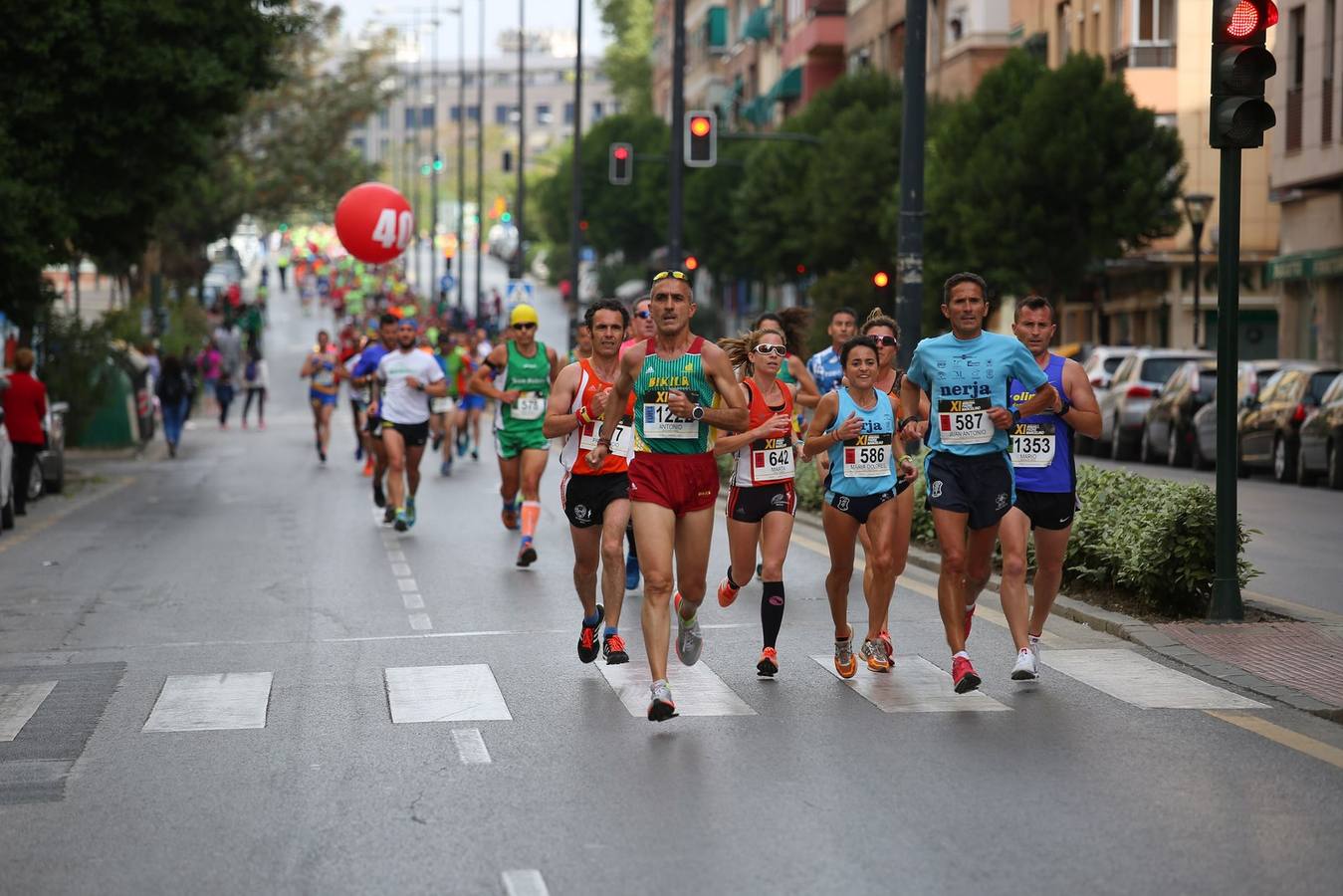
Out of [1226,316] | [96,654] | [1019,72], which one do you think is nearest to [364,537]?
[96,654]

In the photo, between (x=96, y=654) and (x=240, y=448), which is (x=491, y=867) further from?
(x=240, y=448)

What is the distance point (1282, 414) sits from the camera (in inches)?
1121

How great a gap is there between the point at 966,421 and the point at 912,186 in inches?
397

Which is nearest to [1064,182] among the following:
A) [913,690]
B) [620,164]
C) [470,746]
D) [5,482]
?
[620,164]

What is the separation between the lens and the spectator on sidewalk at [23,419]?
23.1 m

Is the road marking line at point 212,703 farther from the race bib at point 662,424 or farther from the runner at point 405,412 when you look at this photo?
the runner at point 405,412

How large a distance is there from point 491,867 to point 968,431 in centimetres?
415

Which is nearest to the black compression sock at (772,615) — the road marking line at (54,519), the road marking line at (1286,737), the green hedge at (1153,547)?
the road marking line at (1286,737)

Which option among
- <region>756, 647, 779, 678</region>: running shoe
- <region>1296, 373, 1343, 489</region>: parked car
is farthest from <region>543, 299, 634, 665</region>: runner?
<region>1296, 373, 1343, 489</region>: parked car

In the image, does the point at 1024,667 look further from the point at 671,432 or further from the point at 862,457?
the point at 671,432

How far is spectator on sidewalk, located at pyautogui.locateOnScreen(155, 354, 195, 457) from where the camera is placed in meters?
35.2

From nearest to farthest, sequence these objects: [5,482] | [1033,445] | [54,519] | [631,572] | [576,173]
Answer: [1033,445], [631,572], [5,482], [54,519], [576,173]

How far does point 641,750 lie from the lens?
8.85 meters

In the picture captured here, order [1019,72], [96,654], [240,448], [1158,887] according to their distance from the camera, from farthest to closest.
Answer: [1019,72] → [240,448] → [96,654] → [1158,887]
